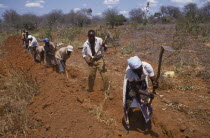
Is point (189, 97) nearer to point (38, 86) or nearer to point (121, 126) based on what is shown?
point (121, 126)

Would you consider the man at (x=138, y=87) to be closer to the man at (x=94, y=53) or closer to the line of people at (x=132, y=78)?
the line of people at (x=132, y=78)

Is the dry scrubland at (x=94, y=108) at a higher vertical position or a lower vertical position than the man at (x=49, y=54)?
lower

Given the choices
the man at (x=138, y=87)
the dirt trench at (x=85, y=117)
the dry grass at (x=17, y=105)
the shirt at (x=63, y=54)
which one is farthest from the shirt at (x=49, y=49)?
the man at (x=138, y=87)

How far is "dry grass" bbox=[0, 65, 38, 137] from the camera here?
362 cm

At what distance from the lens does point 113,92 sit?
5.20m

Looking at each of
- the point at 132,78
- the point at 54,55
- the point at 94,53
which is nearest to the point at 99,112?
the point at 132,78

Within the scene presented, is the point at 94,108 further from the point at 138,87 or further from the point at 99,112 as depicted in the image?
the point at 138,87

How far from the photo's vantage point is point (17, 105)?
4.27 metres

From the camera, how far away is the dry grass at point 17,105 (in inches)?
143

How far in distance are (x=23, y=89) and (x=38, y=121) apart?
4.25ft

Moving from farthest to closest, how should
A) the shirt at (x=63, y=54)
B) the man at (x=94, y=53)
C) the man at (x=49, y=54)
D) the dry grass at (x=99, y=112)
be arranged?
the man at (x=49, y=54)
the shirt at (x=63, y=54)
the man at (x=94, y=53)
the dry grass at (x=99, y=112)

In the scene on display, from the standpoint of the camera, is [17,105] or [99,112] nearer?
[99,112]

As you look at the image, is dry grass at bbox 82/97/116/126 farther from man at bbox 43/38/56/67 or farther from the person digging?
man at bbox 43/38/56/67

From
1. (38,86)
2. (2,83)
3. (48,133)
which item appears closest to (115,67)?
(38,86)
